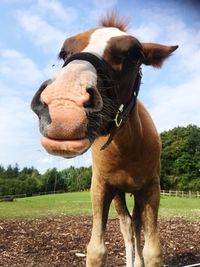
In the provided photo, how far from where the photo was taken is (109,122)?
3.60 m

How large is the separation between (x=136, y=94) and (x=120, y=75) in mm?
598

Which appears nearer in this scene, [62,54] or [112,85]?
[112,85]

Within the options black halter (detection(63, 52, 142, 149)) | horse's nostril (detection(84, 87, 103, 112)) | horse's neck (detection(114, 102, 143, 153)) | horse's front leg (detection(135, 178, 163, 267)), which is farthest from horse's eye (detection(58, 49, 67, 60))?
horse's front leg (detection(135, 178, 163, 267))

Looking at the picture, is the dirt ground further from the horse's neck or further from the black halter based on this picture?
the black halter

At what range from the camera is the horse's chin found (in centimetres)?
284

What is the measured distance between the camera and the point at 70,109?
2787 mm

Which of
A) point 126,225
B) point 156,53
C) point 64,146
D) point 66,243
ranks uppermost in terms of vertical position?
point 156,53

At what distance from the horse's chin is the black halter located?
0.64 m

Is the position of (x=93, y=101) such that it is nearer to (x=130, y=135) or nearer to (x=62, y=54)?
(x=62, y=54)

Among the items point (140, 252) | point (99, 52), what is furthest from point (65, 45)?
point (140, 252)

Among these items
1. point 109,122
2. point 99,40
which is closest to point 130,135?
point 109,122

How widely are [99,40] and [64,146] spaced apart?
4.07 ft

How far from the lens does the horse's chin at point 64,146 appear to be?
2838mm

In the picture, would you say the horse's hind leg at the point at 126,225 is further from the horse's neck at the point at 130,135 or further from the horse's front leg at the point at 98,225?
the horse's neck at the point at 130,135
